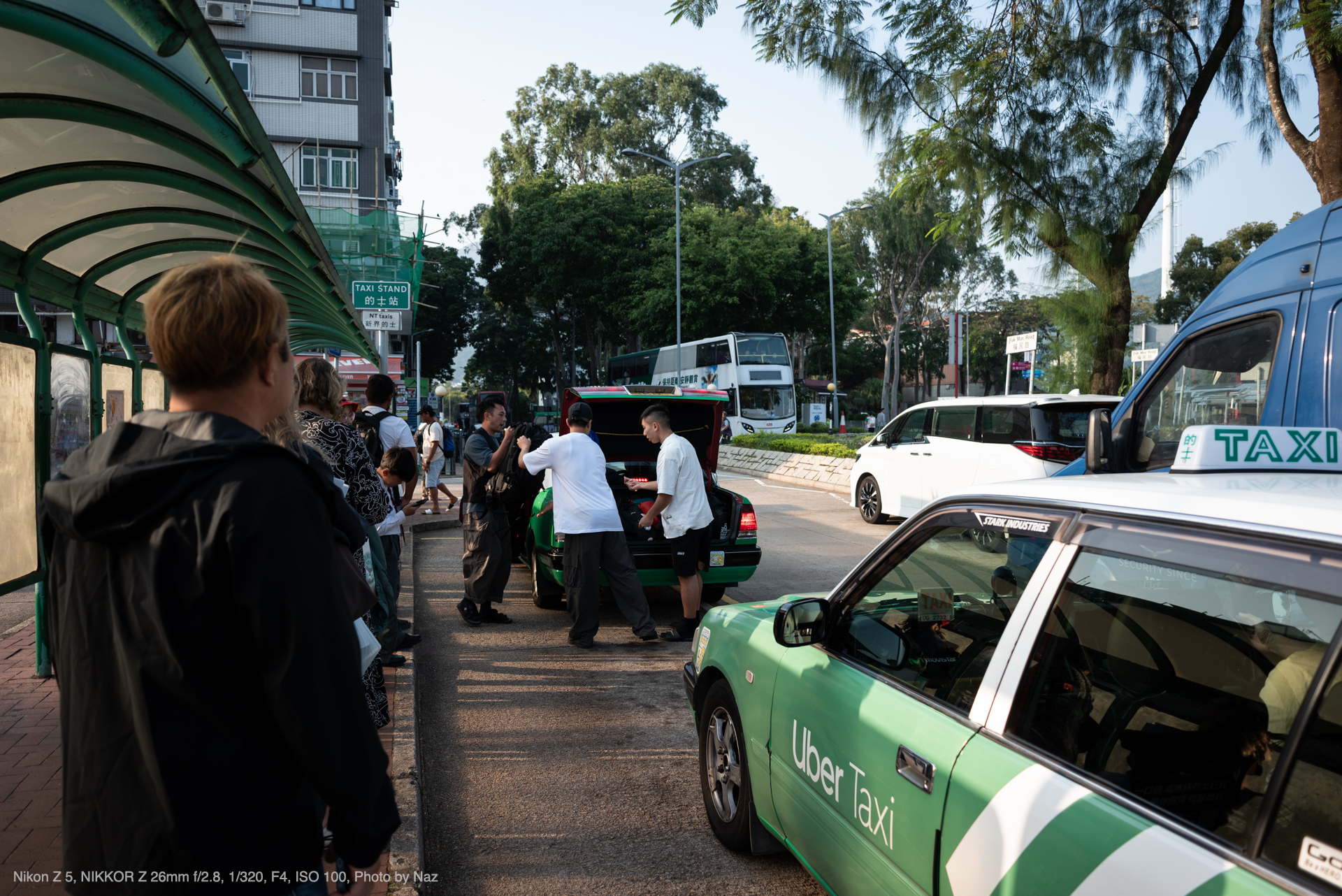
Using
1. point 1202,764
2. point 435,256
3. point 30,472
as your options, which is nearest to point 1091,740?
point 1202,764

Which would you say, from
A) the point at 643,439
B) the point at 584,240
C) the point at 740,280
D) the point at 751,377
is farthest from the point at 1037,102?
the point at 584,240

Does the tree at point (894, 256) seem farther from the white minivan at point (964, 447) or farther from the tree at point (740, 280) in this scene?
the white minivan at point (964, 447)

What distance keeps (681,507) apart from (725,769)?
3.24 meters

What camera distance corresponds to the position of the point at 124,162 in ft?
15.1

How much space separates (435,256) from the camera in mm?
54906

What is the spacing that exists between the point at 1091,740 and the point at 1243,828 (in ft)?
1.40

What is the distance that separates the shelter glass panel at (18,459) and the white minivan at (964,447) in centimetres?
811

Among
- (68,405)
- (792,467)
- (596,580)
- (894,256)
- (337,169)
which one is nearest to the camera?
(68,405)

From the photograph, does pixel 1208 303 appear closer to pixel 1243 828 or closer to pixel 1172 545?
pixel 1172 545

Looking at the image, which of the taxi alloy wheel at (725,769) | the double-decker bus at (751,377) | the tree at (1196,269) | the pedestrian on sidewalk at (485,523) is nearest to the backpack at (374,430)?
the pedestrian on sidewalk at (485,523)

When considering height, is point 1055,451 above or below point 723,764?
above

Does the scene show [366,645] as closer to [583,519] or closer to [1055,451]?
[583,519]

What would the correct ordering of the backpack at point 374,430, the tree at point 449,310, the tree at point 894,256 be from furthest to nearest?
1. the tree at point 449,310
2. the tree at point 894,256
3. the backpack at point 374,430

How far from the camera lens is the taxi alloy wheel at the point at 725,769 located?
337 centimetres
